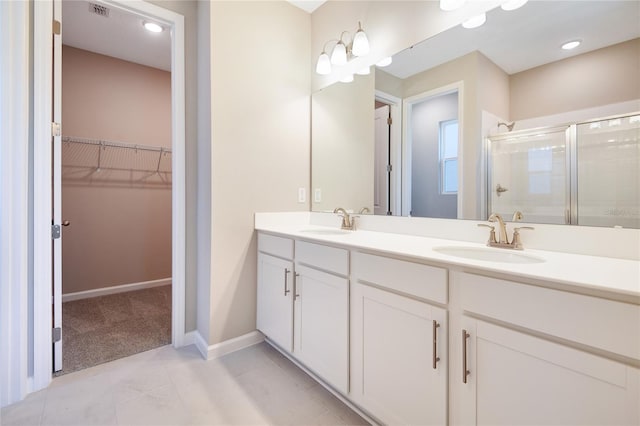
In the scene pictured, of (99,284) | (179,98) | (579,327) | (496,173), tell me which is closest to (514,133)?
(496,173)

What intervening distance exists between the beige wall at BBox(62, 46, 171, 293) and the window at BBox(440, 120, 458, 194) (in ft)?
10.4

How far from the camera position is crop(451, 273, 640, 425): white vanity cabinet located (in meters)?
0.71

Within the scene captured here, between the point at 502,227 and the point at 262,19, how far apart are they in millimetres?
2116

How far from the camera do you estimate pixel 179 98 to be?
2.04 metres

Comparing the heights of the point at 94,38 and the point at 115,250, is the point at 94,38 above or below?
above

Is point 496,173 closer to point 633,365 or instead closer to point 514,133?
point 514,133

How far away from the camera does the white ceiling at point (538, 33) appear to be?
1118mm

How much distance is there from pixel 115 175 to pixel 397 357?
340cm

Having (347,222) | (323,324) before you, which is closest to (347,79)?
(347,222)

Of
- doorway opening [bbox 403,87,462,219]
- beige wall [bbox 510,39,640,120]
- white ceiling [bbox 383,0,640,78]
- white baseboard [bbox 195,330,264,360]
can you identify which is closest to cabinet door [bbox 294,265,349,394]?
white baseboard [bbox 195,330,264,360]

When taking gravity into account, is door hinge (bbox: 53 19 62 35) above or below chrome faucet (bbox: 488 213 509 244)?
above

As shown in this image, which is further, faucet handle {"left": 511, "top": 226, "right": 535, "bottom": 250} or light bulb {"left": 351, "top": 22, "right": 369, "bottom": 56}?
light bulb {"left": 351, "top": 22, "right": 369, "bottom": 56}

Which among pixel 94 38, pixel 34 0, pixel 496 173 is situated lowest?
pixel 496 173

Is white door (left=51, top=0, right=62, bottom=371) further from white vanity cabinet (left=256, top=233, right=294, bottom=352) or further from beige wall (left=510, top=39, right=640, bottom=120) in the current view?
beige wall (left=510, top=39, right=640, bottom=120)
